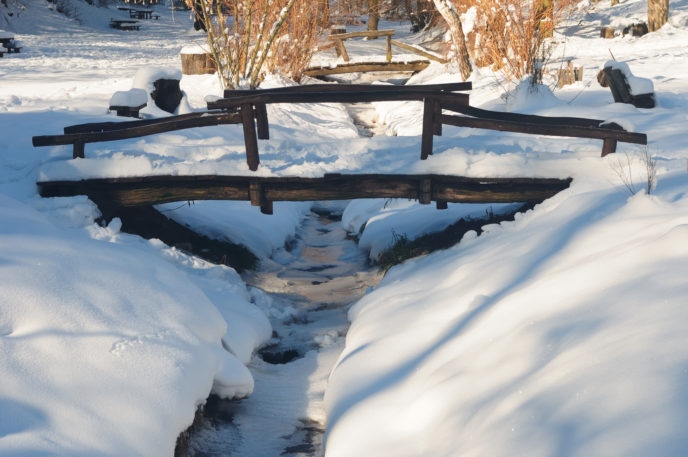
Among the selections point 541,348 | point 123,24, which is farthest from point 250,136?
point 123,24

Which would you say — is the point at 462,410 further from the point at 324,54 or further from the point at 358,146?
the point at 324,54

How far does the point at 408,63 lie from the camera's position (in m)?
22.0

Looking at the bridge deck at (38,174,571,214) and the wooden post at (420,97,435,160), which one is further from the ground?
the wooden post at (420,97,435,160)

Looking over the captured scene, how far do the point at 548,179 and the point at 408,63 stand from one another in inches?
628

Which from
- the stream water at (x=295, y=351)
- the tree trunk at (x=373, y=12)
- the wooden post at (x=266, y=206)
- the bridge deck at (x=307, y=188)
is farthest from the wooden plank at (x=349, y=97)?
the tree trunk at (x=373, y=12)

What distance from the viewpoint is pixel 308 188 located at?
6949 mm

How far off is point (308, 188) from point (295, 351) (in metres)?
1.67

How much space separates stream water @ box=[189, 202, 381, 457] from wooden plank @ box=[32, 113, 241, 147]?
1.79 m

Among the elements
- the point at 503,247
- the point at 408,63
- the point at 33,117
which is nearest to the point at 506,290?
the point at 503,247

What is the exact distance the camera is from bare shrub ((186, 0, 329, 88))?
13383mm

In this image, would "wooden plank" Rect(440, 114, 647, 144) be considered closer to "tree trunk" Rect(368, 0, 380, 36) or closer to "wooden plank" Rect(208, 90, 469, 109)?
"wooden plank" Rect(208, 90, 469, 109)

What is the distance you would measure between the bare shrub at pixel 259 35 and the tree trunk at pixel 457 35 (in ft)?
11.1

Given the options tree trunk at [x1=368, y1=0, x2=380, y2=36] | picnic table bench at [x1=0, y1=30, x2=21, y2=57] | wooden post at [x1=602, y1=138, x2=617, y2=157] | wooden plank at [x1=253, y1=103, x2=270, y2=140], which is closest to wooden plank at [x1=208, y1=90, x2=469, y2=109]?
wooden plank at [x1=253, y1=103, x2=270, y2=140]

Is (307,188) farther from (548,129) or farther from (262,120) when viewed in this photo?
(548,129)
